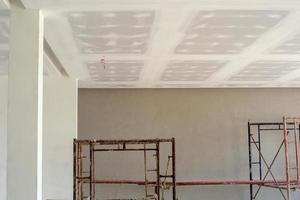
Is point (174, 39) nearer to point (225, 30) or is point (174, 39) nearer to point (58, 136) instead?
point (225, 30)

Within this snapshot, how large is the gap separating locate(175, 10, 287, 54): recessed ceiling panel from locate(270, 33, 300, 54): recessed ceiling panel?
53cm

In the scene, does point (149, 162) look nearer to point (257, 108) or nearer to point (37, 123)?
point (257, 108)

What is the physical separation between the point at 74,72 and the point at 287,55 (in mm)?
3867

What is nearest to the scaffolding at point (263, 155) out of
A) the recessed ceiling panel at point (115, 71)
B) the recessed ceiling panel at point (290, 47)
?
the recessed ceiling panel at point (115, 71)

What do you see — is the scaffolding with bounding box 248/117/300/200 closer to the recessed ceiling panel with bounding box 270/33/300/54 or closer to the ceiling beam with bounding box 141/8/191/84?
the ceiling beam with bounding box 141/8/191/84

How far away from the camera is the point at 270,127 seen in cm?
1138

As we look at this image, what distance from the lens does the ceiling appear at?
4.87m

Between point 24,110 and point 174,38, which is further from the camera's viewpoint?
point 174,38

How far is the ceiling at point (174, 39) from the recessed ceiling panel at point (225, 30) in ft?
0.04

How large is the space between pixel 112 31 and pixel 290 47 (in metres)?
2.78

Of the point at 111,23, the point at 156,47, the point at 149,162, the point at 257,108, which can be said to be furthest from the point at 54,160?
the point at 257,108

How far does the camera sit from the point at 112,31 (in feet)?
19.1

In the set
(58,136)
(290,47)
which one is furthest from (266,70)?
(58,136)

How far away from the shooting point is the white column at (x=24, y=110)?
4512 millimetres
